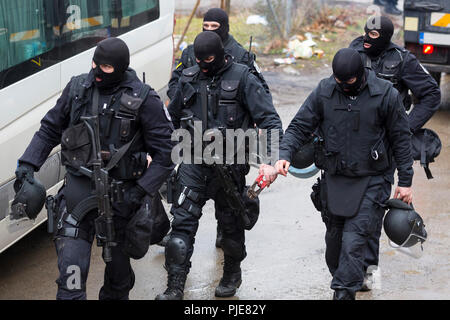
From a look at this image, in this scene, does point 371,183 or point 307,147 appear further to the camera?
point 307,147

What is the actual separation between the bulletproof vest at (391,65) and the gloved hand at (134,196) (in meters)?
2.18

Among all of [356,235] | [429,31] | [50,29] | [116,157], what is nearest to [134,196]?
[116,157]

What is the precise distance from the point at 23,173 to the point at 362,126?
205cm

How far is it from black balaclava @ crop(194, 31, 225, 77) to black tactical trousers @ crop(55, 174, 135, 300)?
119 centimetres

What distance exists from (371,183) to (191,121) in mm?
1250

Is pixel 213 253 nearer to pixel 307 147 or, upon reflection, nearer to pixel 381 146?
pixel 307 147

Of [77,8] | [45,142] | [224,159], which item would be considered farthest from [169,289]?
[77,8]

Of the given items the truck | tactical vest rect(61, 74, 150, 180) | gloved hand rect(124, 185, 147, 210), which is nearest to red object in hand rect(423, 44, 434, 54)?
the truck

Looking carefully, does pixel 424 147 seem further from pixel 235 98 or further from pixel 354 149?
pixel 235 98

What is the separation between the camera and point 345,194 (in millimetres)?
5125

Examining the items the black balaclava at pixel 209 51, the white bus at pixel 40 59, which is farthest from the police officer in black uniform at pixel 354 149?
the white bus at pixel 40 59

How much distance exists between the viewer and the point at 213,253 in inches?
253

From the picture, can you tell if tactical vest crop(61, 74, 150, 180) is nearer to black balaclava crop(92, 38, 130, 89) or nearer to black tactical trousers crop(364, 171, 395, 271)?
black balaclava crop(92, 38, 130, 89)

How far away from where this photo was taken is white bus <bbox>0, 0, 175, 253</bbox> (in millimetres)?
5457
